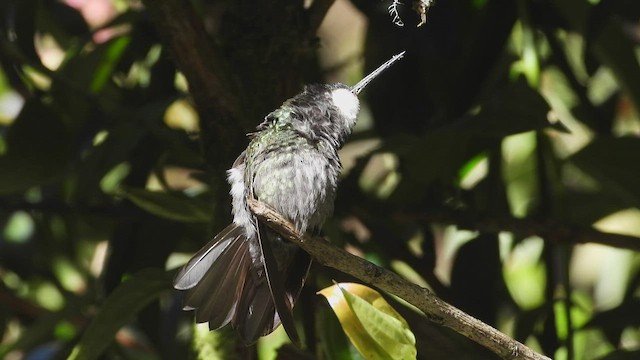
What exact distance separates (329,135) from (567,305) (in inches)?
17.4

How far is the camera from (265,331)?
1.27 metres

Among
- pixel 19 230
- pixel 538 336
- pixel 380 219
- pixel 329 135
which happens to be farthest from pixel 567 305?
pixel 19 230

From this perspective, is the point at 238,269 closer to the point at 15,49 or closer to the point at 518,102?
the point at 518,102

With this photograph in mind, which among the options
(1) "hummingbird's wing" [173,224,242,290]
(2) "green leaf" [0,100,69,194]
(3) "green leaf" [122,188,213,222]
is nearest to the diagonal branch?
(1) "hummingbird's wing" [173,224,242,290]

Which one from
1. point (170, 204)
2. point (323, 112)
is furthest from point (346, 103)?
point (170, 204)

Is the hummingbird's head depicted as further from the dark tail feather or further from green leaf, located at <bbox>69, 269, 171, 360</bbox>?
green leaf, located at <bbox>69, 269, 171, 360</bbox>

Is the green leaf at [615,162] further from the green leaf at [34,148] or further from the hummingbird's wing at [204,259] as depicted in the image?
the green leaf at [34,148]

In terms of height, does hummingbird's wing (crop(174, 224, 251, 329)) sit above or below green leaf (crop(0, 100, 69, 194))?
below

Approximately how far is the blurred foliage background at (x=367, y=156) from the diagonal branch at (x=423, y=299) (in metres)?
0.25

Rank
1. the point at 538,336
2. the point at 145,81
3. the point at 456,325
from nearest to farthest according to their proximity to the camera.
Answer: the point at 456,325, the point at 538,336, the point at 145,81

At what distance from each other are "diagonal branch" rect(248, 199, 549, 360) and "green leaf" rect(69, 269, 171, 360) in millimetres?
370

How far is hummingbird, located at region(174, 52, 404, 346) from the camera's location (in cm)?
125

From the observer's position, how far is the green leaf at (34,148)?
1535mm

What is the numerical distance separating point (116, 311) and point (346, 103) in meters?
0.39
